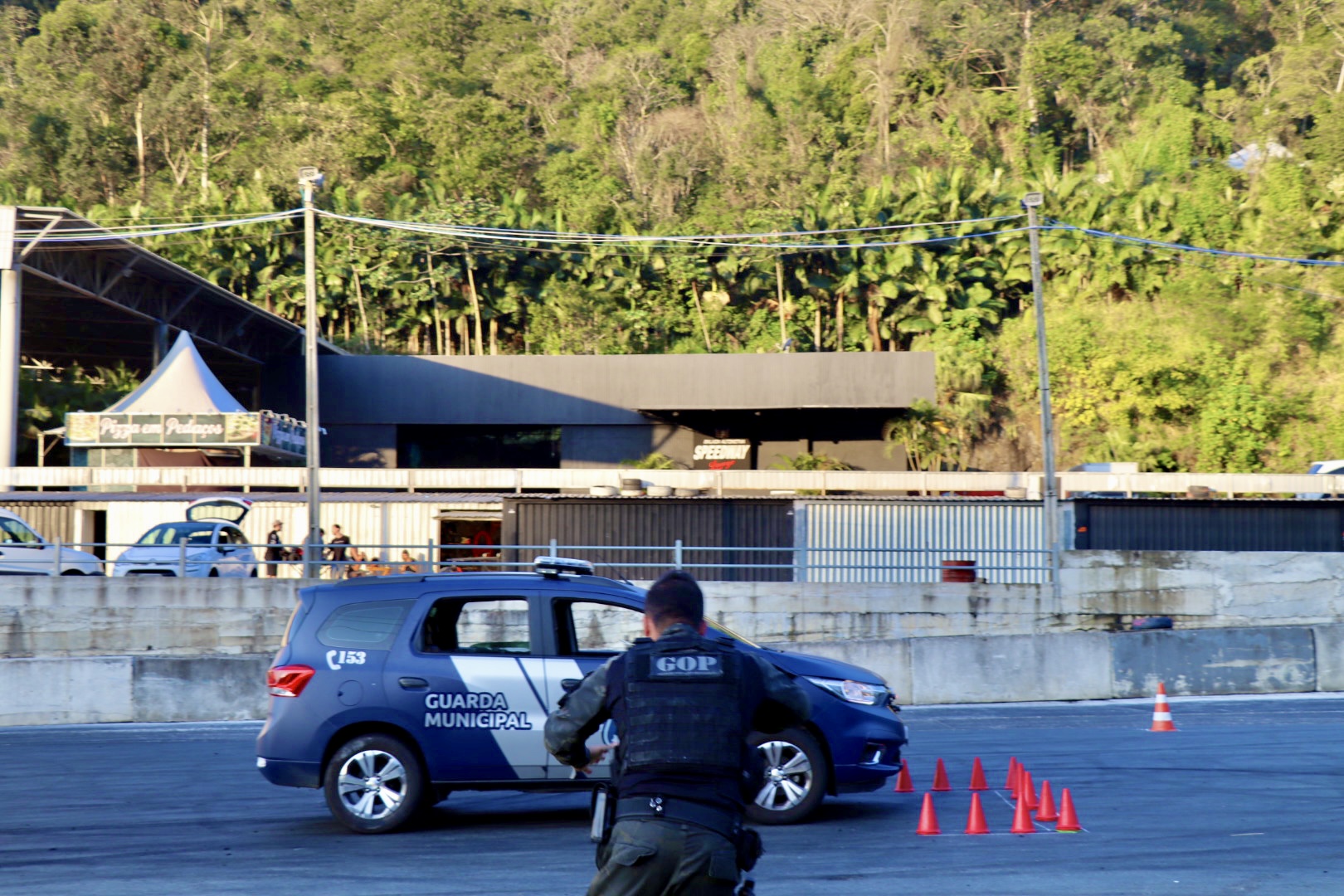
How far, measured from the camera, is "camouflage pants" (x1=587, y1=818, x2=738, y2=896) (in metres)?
4.31

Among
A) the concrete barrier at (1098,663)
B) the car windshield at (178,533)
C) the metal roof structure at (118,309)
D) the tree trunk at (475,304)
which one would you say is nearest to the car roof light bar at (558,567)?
the concrete barrier at (1098,663)

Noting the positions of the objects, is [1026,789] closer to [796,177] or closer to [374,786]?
[374,786]

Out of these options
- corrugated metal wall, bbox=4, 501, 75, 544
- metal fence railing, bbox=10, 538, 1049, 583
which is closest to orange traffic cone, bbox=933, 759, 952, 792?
metal fence railing, bbox=10, 538, 1049, 583

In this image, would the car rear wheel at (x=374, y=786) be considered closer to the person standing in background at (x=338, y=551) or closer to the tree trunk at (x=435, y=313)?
the person standing in background at (x=338, y=551)

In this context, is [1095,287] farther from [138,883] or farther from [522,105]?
[138,883]

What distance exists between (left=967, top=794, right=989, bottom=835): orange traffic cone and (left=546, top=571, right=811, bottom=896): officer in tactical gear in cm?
510

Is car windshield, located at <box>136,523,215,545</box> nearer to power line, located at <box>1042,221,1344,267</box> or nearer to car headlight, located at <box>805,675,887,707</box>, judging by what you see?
car headlight, located at <box>805,675,887,707</box>

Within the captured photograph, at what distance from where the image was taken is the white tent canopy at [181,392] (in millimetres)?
39812

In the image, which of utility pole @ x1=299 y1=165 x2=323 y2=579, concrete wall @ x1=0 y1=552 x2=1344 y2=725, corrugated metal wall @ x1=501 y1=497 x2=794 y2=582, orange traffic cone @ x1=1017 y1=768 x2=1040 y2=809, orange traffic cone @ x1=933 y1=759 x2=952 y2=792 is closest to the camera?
orange traffic cone @ x1=1017 y1=768 x2=1040 y2=809

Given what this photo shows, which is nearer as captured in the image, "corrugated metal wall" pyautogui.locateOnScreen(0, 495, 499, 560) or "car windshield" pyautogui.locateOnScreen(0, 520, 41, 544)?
"car windshield" pyautogui.locateOnScreen(0, 520, 41, 544)

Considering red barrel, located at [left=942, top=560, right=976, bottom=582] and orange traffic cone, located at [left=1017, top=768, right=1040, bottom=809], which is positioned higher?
red barrel, located at [left=942, top=560, right=976, bottom=582]

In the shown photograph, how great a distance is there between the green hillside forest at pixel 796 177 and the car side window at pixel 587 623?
4120 cm

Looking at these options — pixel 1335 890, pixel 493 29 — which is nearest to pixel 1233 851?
pixel 1335 890

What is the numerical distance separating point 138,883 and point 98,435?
3318 centimetres
